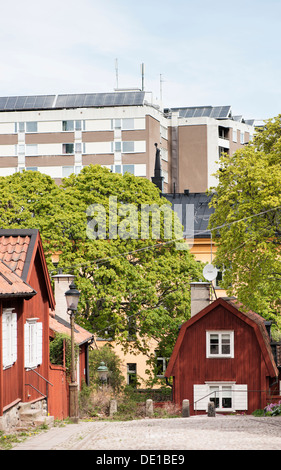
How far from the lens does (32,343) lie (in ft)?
79.1

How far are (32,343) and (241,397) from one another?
21.7m

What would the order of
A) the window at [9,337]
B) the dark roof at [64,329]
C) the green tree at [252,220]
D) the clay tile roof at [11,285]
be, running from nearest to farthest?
the clay tile roof at [11,285]
the window at [9,337]
the dark roof at [64,329]
the green tree at [252,220]

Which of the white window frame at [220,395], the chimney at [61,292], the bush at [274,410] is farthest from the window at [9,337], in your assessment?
the white window frame at [220,395]

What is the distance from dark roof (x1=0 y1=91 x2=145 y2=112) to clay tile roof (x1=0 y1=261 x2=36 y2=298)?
74.4 m

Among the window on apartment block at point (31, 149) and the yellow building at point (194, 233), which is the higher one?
the window on apartment block at point (31, 149)

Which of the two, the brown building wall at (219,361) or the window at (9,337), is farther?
the brown building wall at (219,361)

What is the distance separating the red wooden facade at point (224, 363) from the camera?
43.7m

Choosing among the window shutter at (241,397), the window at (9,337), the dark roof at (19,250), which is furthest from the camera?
the window shutter at (241,397)

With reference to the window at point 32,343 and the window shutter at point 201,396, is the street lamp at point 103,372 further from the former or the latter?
the window at point 32,343

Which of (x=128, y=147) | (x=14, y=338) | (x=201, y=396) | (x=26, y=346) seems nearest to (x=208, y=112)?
(x=128, y=147)

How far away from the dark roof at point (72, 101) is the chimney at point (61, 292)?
5851 centimetres

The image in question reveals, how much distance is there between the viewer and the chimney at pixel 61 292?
36.8 meters

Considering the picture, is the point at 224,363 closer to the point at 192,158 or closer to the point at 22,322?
the point at 22,322

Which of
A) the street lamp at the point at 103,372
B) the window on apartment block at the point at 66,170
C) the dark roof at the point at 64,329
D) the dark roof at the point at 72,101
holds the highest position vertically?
the dark roof at the point at 72,101
